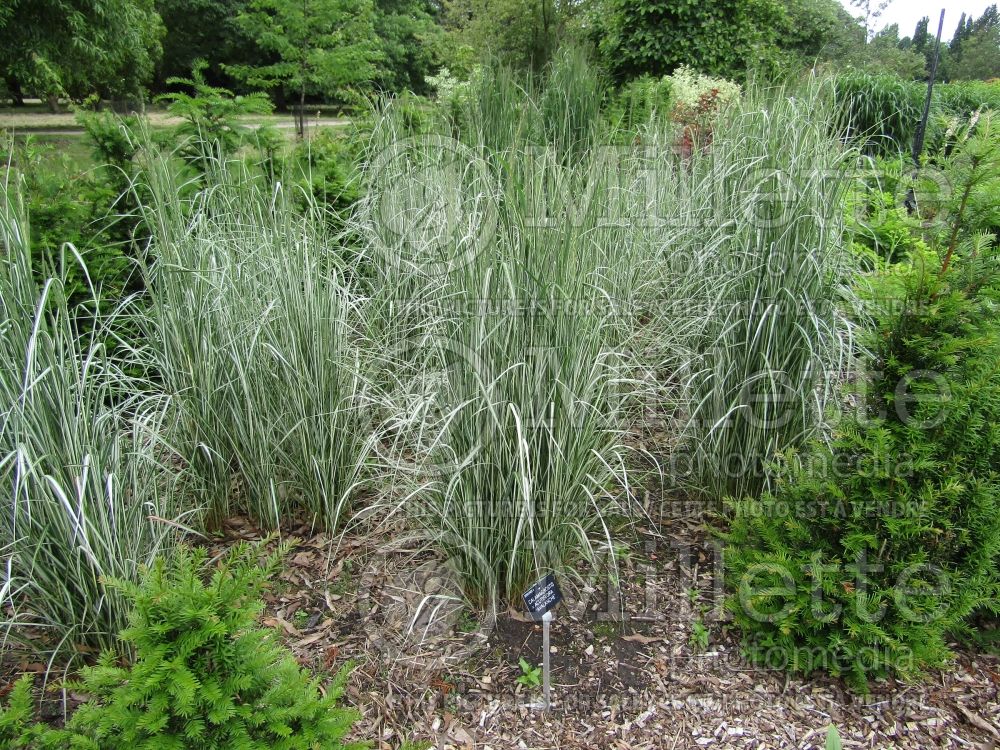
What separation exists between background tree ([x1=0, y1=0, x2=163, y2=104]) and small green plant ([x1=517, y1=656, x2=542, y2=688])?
35.9 ft

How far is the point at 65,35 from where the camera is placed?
34.8ft

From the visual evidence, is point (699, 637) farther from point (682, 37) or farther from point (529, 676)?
point (682, 37)

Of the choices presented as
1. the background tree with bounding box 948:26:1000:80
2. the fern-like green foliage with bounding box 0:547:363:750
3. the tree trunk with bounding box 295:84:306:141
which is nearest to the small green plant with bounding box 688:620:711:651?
the fern-like green foliage with bounding box 0:547:363:750

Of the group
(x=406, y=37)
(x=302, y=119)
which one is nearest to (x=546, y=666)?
(x=302, y=119)

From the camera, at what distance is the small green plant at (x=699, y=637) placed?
199cm

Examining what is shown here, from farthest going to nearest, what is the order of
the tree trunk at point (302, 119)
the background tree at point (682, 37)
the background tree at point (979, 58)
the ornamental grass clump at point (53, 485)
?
the background tree at point (979, 58) → the background tree at point (682, 37) → the tree trunk at point (302, 119) → the ornamental grass clump at point (53, 485)

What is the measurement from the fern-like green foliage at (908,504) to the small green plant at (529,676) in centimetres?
64

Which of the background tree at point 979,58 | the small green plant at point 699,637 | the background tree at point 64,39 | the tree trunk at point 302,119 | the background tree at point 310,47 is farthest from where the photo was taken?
the background tree at point 979,58

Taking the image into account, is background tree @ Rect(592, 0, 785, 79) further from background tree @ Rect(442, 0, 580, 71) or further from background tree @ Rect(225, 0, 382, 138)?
background tree @ Rect(225, 0, 382, 138)

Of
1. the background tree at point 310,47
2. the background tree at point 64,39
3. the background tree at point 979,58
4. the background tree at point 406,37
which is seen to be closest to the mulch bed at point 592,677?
the background tree at point 310,47

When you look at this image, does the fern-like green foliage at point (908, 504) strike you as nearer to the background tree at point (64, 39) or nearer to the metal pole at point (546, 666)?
the metal pole at point (546, 666)

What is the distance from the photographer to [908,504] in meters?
1.71

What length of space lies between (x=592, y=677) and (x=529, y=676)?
0.61 feet

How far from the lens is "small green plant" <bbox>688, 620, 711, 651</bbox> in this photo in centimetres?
199
